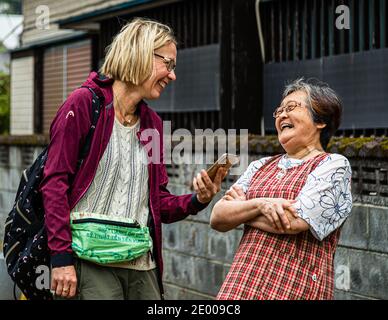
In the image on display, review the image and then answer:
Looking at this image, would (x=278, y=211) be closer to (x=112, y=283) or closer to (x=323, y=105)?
(x=323, y=105)

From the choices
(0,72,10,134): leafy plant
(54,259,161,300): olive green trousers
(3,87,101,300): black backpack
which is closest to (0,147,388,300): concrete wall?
(3,87,101,300): black backpack

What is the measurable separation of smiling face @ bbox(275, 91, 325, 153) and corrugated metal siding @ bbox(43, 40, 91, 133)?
33.0 feet

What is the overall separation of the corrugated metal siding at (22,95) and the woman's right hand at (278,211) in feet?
42.2

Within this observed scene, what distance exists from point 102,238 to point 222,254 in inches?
162

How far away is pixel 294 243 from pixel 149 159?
99cm

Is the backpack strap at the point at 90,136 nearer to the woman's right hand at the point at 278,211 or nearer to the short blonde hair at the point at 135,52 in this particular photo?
the short blonde hair at the point at 135,52

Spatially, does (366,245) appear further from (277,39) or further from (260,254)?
(277,39)

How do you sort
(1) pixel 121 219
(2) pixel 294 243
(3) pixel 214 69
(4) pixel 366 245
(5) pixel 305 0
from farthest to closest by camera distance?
(3) pixel 214 69, (5) pixel 305 0, (4) pixel 366 245, (1) pixel 121 219, (2) pixel 294 243

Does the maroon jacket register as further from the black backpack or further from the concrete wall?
the concrete wall

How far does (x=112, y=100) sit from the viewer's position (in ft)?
14.8

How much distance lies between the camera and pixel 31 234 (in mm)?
4391

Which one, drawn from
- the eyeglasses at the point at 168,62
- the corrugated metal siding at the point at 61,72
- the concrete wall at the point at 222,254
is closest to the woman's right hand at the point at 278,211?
the eyeglasses at the point at 168,62
